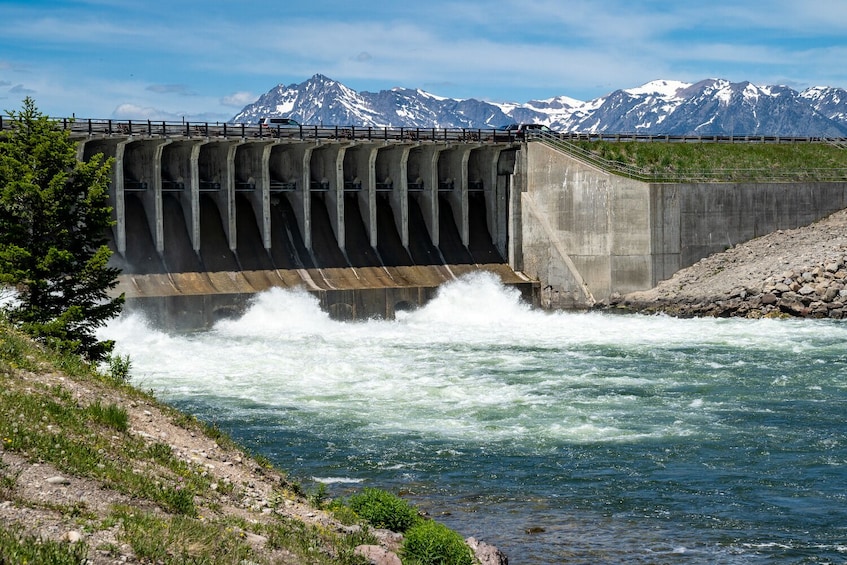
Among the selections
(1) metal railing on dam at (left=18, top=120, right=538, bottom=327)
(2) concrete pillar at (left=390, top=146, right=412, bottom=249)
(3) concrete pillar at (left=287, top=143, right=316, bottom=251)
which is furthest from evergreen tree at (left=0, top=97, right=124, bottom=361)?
(2) concrete pillar at (left=390, top=146, right=412, bottom=249)

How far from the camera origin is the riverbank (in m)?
46.9

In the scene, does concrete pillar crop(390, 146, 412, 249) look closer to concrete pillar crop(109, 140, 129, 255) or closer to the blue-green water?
the blue-green water

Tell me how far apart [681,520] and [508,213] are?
126 ft

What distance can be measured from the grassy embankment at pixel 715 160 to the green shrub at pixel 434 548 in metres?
40.7

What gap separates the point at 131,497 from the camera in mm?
12219

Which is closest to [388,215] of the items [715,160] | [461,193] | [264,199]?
[461,193]

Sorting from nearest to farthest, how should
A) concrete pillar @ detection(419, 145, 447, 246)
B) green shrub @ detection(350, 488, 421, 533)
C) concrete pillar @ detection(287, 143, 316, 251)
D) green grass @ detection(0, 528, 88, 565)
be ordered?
green grass @ detection(0, 528, 88, 565), green shrub @ detection(350, 488, 421, 533), concrete pillar @ detection(287, 143, 316, 251), concrete pillar @ detection(419, 145, 447, 246)

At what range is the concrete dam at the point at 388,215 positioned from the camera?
4703cm

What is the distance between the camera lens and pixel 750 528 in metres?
17.1

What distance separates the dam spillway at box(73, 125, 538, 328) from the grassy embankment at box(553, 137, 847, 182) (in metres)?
5.28

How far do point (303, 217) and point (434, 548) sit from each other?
38.7 meters

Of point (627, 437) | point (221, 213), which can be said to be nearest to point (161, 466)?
point (627, 437)

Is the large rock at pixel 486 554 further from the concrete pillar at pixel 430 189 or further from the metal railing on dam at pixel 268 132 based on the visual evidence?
the concrete pillar at pixel 430 189

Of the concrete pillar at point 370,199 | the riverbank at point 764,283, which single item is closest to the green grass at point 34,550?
the riverbank at point 764,283
